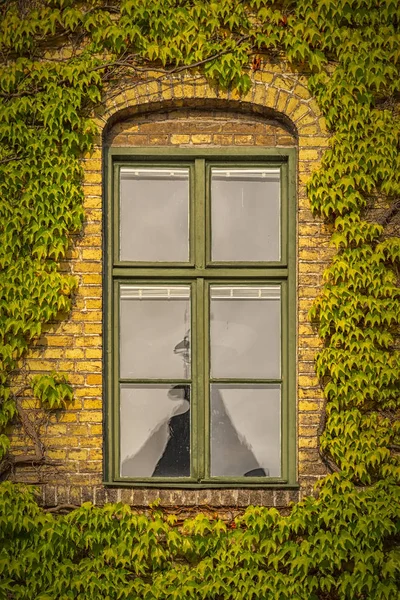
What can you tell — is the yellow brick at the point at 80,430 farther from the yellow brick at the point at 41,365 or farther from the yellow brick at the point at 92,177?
the yellow brick at the point at 92,177

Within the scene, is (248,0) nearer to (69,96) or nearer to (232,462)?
(69,96)

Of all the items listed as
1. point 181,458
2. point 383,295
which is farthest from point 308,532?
point 383,295

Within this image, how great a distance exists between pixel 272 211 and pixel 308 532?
1962 mm

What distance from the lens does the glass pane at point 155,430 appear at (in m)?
5.51

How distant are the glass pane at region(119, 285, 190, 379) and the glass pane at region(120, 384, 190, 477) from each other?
0.11 metres

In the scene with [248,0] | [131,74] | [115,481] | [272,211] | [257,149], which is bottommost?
[115,481]

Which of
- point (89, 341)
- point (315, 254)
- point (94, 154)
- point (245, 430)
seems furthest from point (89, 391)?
point (315, 254)

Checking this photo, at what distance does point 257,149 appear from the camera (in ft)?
18.4

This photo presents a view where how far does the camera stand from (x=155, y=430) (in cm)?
555

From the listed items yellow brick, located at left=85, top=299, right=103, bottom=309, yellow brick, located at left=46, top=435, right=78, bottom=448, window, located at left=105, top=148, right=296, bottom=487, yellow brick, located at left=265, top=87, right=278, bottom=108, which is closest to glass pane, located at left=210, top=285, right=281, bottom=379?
window, located at left=105, top=148, right=296, bottom=487

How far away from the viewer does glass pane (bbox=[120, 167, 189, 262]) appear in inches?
221

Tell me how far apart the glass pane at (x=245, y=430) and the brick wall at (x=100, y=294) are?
164mm

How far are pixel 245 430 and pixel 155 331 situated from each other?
827 millimetres

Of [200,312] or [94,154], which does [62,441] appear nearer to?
[200,312]
